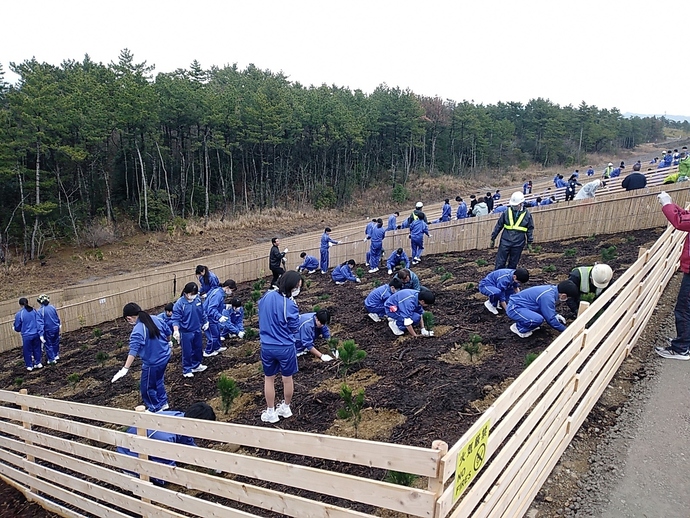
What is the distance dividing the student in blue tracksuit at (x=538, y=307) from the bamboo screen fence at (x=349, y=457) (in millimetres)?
853

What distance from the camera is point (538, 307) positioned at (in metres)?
6.67

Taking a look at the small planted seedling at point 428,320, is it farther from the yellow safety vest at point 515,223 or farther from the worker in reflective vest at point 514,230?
the yellow safety vest at point 515,223

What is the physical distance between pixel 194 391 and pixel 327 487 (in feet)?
19.1

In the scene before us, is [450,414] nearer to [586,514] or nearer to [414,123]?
[586,514]

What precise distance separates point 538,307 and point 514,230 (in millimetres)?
2578

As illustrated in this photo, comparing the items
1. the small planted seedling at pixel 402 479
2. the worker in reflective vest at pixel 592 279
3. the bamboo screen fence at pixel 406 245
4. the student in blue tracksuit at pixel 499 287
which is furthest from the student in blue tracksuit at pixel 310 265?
the small planted seedling at pixel 402 479

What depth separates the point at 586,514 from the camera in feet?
11.2

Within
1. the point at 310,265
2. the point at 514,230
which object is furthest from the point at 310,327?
the point at 310,265

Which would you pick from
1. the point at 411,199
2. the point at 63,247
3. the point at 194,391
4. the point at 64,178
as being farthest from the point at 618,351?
the point at 411,199

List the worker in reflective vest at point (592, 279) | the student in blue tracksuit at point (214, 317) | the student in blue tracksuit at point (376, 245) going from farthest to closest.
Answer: the student in blue tracksuit at point (376, 245) → the student in blue tracksuit at point (214, 317) → the worker in reflective vest at point (592, 279)

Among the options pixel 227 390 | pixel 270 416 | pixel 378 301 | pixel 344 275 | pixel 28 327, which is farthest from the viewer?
pixel 344 275

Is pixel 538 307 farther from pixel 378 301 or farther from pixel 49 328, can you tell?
pixel 49 328

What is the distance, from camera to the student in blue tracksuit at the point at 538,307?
6.30 metres

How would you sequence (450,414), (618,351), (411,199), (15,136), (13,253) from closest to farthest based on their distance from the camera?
1. (450,414)
2. (618,351)
3. (15,136)
4. (13,253)
5. (411,199)
